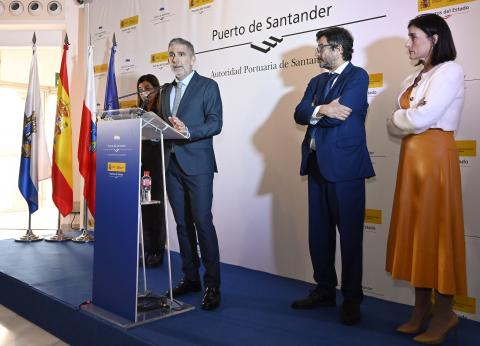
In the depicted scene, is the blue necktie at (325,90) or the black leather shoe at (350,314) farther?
the blue necktie at (325,90)

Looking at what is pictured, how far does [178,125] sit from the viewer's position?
2270 mm

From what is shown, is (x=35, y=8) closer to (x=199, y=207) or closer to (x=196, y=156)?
(x=196, y=156)

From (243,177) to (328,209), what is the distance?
1287mm

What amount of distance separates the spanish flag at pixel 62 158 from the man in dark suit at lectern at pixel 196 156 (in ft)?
7.52

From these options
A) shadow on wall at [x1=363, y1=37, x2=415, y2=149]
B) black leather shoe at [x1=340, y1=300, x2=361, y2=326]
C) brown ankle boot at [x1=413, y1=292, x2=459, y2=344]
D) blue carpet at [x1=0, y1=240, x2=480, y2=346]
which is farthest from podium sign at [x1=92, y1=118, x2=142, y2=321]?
shadow on wall at [x1=363, y1=37, x2=415, y2=149]

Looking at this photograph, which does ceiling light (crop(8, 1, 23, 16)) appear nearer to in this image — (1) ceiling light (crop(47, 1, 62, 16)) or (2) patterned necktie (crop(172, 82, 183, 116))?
(1) ceiling light (crop(47, 1, 62, 16))

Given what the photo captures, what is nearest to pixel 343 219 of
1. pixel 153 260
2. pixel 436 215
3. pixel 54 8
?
pixel 436 215

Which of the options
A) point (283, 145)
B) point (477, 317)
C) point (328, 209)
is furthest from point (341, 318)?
point (283, 145)

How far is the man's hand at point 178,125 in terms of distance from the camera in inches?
89.3

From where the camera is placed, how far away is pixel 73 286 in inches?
112

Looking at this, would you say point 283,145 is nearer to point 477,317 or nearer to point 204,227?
point 204,227

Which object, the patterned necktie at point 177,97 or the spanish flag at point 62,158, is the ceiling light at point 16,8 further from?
the patterned necktie at point 177,97

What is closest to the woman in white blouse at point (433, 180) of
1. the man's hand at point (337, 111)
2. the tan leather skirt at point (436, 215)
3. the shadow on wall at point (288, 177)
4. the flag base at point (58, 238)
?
the tan leather skirt at point (436, 215)

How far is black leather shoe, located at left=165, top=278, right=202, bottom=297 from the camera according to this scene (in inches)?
105
